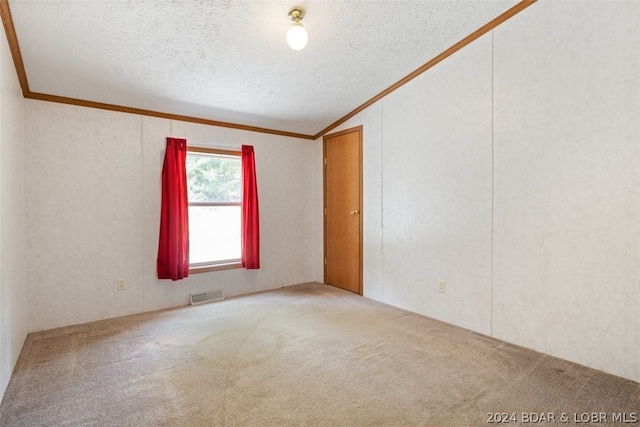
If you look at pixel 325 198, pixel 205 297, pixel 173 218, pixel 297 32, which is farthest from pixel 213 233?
pixel 297 32

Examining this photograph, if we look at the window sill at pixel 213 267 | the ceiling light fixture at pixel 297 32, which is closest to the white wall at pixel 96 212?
the window sill at pixel 213 267

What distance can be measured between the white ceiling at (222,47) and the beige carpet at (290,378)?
229 cm

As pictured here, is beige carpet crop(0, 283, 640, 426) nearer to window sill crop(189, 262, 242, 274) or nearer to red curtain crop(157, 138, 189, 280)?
red curtain crop(157, 138, 189, 280)

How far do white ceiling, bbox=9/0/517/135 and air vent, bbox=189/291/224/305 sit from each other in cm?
214

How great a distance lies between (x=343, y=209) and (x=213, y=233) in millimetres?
1733

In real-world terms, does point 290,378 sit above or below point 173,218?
below

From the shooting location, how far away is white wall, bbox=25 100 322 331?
119 inches

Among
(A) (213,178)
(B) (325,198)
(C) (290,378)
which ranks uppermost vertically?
(A) (213,178)

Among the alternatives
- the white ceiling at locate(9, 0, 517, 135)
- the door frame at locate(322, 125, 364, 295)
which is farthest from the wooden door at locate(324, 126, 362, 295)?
the white ceiling at locate(9, 0, 517, 135)

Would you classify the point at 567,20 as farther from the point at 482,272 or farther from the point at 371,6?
the point at 482,272

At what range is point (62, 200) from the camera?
3.12 m

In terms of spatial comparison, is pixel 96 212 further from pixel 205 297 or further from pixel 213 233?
pixel 205 297

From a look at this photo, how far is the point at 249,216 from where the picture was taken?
166 inches

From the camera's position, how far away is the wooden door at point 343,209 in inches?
168
